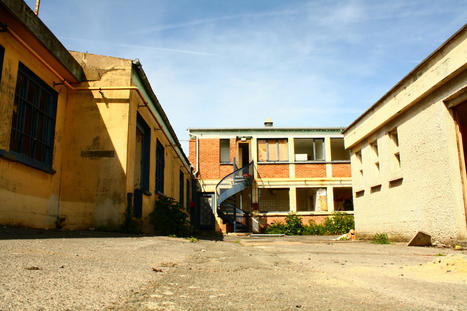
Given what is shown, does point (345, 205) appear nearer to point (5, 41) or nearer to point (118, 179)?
point (118, 179)

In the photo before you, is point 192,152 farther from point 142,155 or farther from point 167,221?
point 167,221

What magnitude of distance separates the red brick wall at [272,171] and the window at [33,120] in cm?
1467

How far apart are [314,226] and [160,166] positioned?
9893 mm

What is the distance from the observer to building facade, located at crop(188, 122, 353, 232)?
2103 cm

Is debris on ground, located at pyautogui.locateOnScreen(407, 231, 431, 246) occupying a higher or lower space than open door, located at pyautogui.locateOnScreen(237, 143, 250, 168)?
lower

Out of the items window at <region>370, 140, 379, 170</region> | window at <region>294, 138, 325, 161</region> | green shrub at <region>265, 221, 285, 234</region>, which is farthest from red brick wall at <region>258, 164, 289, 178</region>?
window at <region>370, 140, 379, 170</region>

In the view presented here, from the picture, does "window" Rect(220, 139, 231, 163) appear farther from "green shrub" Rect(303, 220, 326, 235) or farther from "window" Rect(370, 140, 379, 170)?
"window" Rect(370, 140, 379, 170)

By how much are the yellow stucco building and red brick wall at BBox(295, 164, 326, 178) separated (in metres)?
12.8

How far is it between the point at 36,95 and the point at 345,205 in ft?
65.2

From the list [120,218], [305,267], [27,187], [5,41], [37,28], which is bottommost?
[305,267]

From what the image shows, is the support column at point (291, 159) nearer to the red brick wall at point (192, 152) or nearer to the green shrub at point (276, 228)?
the green shrub at point (276, 228)

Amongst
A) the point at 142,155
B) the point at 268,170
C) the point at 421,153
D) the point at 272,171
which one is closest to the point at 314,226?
the point at 272,171

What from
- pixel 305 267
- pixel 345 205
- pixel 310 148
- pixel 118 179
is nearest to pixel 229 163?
pixel 310 148

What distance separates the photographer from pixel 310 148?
24625mm
